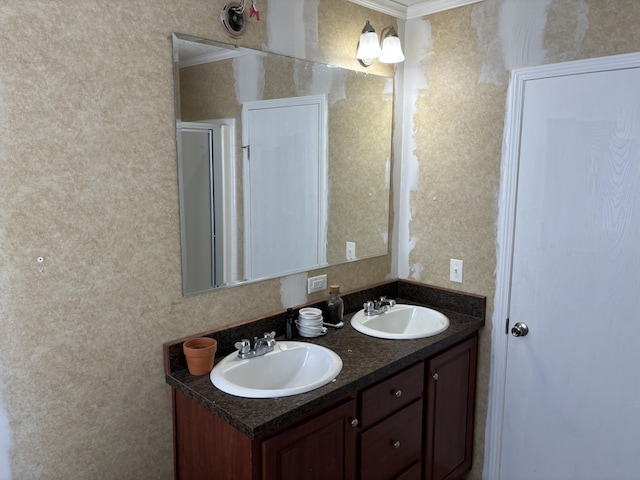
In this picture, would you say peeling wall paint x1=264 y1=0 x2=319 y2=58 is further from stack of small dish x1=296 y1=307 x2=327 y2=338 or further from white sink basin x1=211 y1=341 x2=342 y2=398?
white sink basin x1=211 y1=341 x2=342 y2=398

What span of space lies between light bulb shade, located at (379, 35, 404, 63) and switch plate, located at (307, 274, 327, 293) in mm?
1103

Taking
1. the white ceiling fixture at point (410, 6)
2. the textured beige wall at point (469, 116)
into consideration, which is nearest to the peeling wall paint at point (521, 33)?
the textured beige wall at point (469, 116)

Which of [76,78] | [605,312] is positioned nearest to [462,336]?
[605,312]

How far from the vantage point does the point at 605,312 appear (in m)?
2.04

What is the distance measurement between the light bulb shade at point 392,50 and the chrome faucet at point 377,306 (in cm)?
119

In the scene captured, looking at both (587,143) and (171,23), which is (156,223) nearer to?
(171,23)

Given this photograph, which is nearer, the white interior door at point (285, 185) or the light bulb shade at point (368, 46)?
the white interior door at point (285, 185)

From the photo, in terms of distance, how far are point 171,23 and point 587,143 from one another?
171 cm

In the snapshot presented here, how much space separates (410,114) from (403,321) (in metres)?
1.11

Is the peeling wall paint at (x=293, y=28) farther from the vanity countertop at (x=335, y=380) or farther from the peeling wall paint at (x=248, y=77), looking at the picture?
the vanity countertop at (x=335, y=380)

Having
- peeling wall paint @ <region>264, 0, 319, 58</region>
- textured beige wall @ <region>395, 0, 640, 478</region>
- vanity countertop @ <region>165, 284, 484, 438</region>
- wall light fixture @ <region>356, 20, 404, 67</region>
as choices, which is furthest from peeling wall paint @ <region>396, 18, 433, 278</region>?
peeling wall paint @ <region>264, 0, 319, 58</region>

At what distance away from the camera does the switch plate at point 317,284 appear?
2.28 metres

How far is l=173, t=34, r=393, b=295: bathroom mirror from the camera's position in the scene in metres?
1.81

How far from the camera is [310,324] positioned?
2.10m
